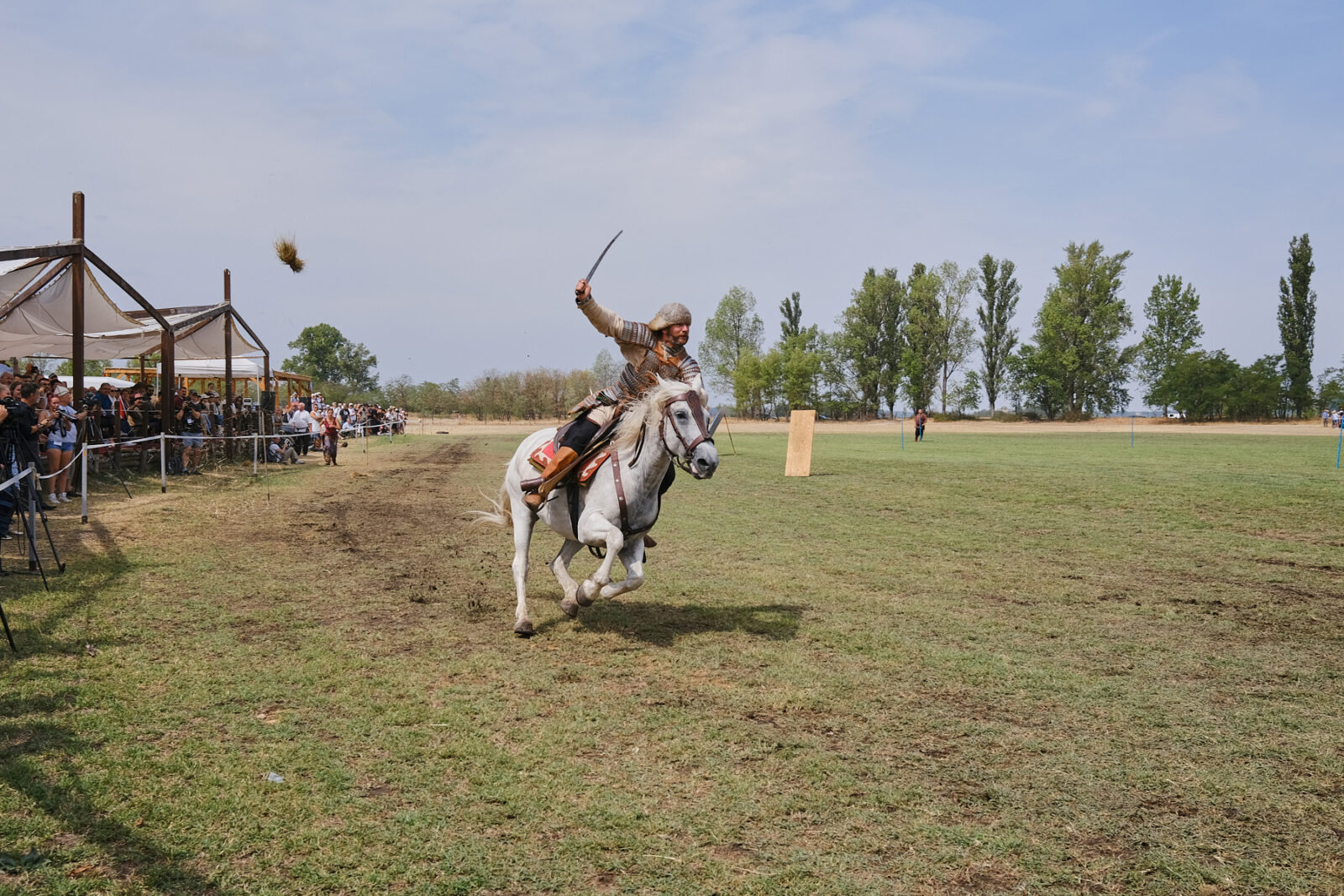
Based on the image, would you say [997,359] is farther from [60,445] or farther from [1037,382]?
[60,445]

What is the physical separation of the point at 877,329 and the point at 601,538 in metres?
93.8

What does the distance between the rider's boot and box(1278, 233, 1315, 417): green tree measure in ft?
290

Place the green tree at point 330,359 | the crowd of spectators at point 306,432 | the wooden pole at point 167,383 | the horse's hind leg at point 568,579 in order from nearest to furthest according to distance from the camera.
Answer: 1. the horse's hind leg at point 568,579
2. the wooden pole at point 167,383
3. the crowd of spectators at point 306,432
4. the green tree at point 330,359

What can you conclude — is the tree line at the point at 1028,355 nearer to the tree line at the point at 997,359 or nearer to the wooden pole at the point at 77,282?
the tree line at the point at 997,359

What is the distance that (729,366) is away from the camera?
340 feet

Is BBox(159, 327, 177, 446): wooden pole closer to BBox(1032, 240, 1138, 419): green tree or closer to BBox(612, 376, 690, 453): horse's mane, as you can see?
BBox(612, 376, 690, 453): horse's mane

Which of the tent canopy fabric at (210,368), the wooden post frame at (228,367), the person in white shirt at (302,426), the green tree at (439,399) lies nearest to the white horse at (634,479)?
the wooden post frame at (228,367)

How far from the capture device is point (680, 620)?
7.94 metres

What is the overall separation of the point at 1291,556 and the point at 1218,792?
866cm

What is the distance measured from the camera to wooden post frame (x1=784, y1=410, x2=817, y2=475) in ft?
80.9

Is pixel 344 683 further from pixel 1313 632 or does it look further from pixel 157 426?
pixel 157 426

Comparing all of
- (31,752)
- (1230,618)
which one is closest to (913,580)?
(1230,618)

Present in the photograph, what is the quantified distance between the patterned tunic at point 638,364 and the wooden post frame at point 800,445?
1726 centimetres

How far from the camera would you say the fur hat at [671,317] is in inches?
289
